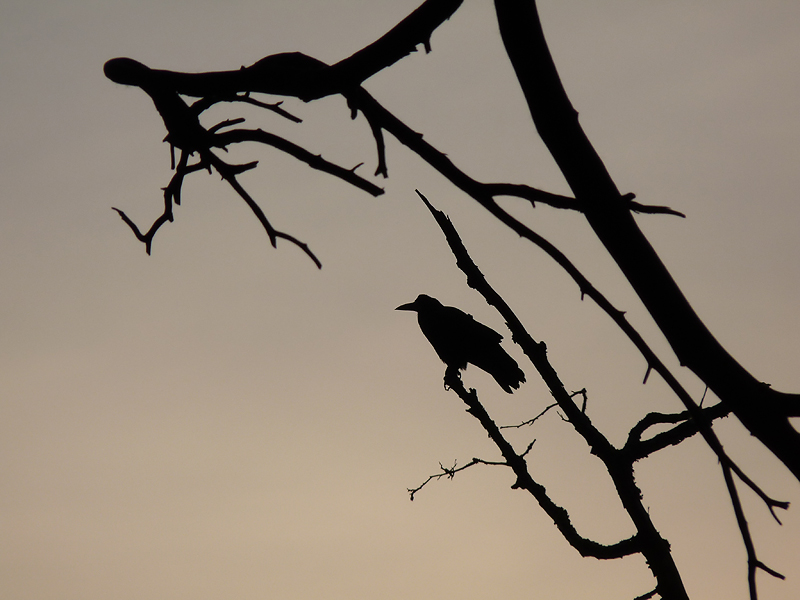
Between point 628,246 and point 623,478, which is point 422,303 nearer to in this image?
point 623,478

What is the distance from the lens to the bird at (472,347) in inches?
363

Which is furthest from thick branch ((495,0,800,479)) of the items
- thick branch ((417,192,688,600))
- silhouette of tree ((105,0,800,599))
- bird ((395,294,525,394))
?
bird ((395,294,525,394))

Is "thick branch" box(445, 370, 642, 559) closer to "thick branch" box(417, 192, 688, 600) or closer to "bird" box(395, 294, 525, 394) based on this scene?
"thick branch" box(417, 192, 688, 600)

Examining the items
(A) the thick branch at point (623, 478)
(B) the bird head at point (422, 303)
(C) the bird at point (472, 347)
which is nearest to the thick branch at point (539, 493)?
(A) the thick branch at point (623, 478)

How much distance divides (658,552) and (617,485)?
440mm

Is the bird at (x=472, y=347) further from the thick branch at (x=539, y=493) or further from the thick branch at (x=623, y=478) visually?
the thick branch at (x=623, y=478)

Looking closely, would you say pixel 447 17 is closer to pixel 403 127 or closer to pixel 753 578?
pixel 403 127

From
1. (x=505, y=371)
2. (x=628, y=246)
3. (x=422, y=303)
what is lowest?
(x=628, y=246)

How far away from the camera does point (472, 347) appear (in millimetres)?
9281

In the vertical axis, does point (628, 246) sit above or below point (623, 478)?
below

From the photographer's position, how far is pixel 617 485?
4.14 meters

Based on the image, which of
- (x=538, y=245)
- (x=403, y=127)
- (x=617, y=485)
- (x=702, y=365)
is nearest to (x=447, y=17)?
(x=403, y=127)

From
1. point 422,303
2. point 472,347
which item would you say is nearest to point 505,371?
point 472,347

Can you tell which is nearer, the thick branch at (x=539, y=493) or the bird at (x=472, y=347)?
the thick branch at (x=539, y=493)
